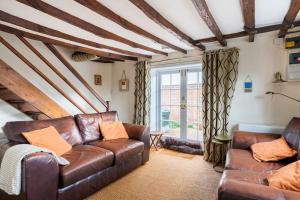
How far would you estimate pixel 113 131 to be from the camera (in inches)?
128

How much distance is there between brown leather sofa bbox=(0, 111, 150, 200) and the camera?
5.79 feet

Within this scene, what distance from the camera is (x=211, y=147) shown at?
11.3ft

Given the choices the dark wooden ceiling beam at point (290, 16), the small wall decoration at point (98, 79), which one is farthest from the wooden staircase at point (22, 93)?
the dark wooden ceiling beam at point (290, 16)

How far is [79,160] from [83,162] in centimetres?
6

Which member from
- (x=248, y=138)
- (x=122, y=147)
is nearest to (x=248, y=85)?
(x=248, y=138)

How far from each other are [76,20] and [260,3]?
2.04m

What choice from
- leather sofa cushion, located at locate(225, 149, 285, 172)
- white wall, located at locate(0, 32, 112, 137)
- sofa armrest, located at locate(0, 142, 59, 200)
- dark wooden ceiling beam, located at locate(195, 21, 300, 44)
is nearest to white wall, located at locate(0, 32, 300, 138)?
white wall, located at locate(0, 32, 112, 137)

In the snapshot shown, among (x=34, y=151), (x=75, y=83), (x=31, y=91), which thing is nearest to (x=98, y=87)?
(x=75, y=83)

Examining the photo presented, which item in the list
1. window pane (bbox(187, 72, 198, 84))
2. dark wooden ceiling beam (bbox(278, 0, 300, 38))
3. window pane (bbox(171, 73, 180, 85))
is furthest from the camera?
window pane (bbox(171, 73, 180, 85))

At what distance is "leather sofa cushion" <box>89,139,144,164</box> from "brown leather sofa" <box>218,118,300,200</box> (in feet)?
4.40

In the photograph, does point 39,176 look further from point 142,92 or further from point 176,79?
point 176,79

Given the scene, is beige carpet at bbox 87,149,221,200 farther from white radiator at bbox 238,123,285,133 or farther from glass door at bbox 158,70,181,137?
glass door at bbox 158,70,181,137

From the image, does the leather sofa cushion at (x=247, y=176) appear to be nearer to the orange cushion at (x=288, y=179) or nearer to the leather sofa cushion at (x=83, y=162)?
the orange cushion at (x=288, y=179)

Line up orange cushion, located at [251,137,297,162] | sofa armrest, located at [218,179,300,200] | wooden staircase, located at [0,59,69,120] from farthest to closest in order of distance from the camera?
wooden staircase, located at [0,59,69,120]
orange cushion, located at [251,137,297,162]
sofa armrest, located at [218,179,300,200]
